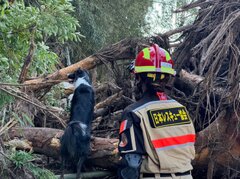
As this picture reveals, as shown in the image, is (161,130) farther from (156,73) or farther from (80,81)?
(80,81)

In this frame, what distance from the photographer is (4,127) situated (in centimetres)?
366

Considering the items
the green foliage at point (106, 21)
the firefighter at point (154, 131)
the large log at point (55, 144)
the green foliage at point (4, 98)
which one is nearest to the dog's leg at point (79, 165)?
the large log at point (55, 144)

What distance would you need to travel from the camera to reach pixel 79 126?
4.17 metres

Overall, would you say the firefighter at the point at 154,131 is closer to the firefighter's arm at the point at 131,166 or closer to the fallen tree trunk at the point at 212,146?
the firefighter's arm at the point at 131,166

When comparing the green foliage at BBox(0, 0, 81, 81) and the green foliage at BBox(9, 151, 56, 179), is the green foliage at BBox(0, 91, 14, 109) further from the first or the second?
the green foliage at BBox(9, 151, 56, 179)

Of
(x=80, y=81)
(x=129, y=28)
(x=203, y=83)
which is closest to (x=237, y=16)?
(x=203, y=83)

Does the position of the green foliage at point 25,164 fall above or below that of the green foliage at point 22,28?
below

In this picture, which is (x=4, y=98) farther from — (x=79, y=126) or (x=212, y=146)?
(x=212, y=146)

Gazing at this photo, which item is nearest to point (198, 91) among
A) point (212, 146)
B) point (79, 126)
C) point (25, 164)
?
point (212, 146)

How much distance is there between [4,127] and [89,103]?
879 mm

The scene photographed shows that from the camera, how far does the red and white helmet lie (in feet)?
10.1

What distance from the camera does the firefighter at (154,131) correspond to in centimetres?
295

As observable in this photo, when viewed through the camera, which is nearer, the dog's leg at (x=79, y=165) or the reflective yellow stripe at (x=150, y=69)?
the reflective yellow stripe at (x=150, y=69)

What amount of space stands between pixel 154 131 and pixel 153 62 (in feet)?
1.48
